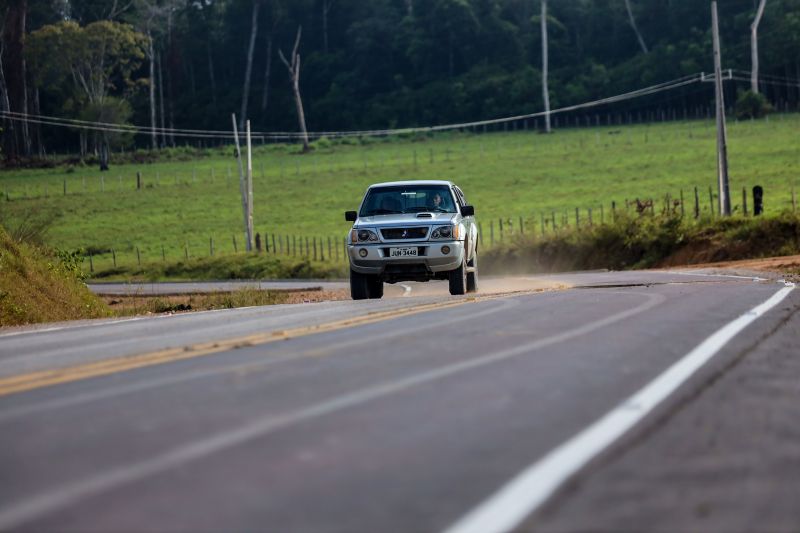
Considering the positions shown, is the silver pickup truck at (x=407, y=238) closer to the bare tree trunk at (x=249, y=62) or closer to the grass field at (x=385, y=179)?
the grass field at (x=385, y=179)

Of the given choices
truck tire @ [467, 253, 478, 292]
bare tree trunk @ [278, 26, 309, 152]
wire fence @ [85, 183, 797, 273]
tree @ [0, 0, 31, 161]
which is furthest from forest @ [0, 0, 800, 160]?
truck tire @ [467, 253, 478, 292]

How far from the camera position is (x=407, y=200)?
856 inches

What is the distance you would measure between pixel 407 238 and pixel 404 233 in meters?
0.10

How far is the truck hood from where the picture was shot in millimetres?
20797

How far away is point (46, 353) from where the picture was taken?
11594 millimetres

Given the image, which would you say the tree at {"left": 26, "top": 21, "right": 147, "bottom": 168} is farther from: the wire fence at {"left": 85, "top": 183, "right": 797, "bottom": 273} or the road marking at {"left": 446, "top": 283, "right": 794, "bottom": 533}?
the road marking at {"left": 446, "top": 283, "right": 794, "bottom": 533}

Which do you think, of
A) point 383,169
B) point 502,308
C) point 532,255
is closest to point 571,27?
point 383,169

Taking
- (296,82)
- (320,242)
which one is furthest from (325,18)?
(320,242)

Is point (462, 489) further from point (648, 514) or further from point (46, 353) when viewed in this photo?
point (46, 353)

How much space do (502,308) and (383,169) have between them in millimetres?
76608

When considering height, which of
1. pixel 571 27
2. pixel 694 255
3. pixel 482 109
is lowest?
pixel 694 255

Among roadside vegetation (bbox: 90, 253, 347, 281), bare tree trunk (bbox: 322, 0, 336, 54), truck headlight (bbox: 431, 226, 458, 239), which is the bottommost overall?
roadside vegetation (bbox: 90, 253, 347, 281)

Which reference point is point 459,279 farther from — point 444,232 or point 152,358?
point 152,358

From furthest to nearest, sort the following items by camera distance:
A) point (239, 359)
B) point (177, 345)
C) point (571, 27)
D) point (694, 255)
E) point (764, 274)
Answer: point (571, 27), point (694, 255), point (764, 274), point (177, 345), point (239, 359)
